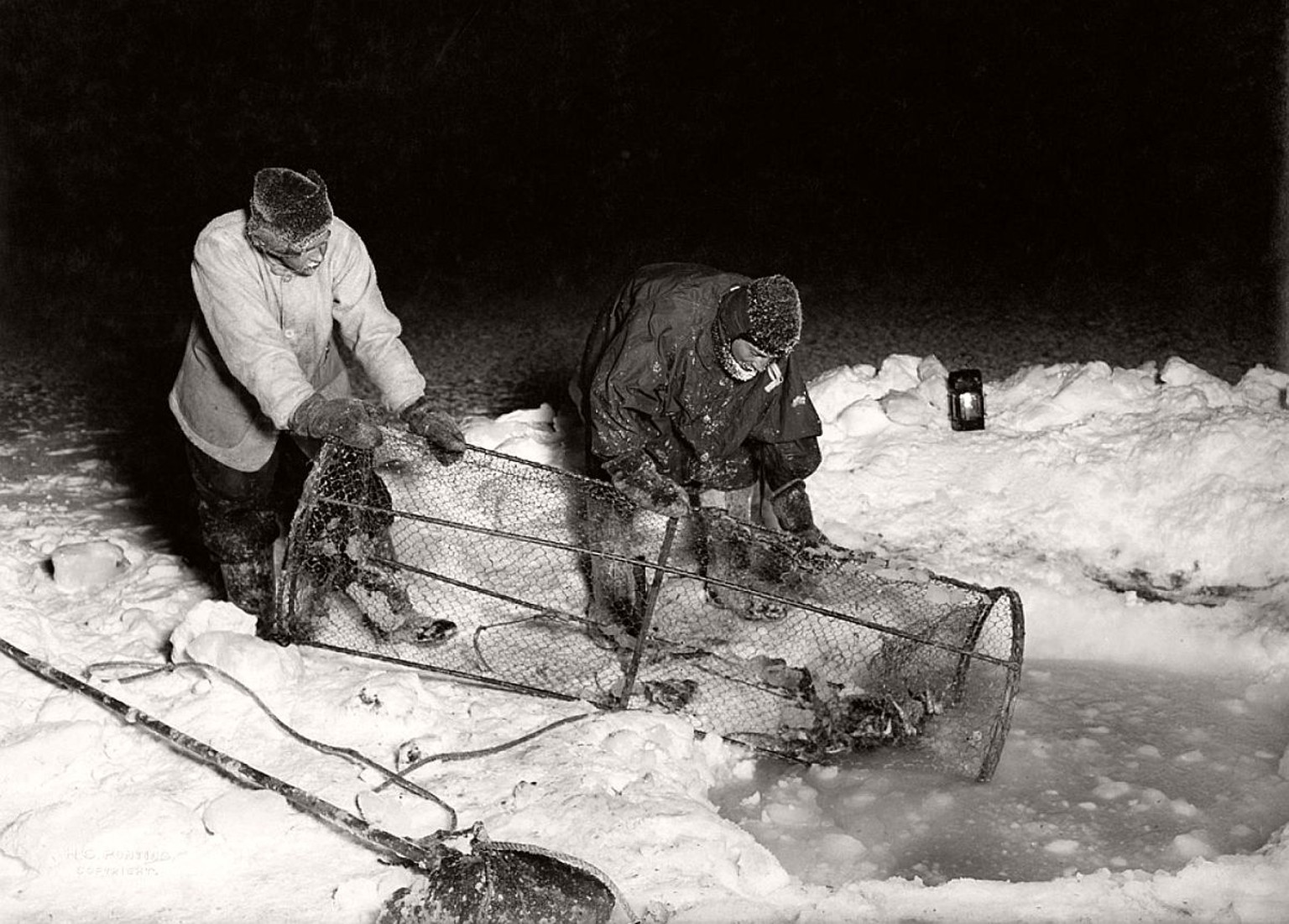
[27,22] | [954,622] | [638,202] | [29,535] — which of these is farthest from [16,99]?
[954,622]

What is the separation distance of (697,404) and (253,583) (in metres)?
2.08

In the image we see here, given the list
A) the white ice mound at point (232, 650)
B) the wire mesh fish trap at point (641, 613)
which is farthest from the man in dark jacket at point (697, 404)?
the white ice mound at point (232, 650)

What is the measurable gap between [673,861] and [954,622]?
72.5 inches

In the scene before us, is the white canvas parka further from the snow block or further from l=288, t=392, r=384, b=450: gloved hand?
the snow block

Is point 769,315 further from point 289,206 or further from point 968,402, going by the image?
point 968,402

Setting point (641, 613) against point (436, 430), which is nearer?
point (436, 430)

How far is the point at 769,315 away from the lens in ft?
13.6

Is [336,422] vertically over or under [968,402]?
over

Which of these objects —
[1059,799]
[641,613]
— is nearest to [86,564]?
[641,613]

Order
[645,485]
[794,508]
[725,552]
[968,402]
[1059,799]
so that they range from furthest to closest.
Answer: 1. [968,402]
2. [725,552]
3. [794,508]
4. [645,485]
5. [1059,799]

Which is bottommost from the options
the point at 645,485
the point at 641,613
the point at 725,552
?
the point at 641,613

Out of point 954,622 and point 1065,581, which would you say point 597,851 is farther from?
point 1065,581

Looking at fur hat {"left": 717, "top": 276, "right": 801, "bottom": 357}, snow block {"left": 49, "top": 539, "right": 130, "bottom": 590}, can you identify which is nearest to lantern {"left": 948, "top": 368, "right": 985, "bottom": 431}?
fur hat {"left": 717, "top": 276, "right": 801, "bottom": 357}

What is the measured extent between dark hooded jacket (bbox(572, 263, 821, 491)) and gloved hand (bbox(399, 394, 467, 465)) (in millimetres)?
569
